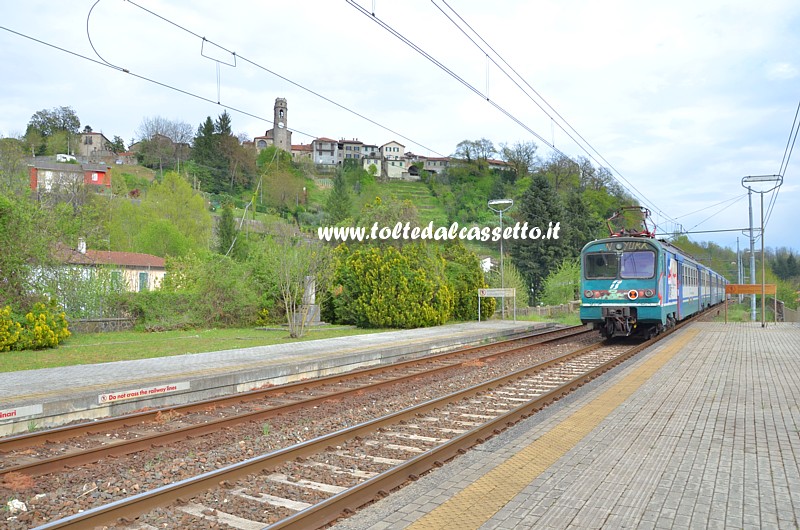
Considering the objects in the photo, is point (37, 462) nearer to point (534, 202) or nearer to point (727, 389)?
point (727, 389)

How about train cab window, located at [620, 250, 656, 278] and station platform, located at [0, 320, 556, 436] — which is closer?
station platform, located at [0, 320, 556, 436]

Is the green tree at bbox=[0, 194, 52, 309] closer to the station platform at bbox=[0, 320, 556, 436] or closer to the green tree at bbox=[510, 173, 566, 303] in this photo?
the station platform at bbox=[0, 320, 556, 436]

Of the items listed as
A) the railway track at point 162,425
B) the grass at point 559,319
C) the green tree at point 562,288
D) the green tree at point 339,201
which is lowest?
the railway track at point 162,425

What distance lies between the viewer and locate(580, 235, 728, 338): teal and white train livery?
66.0 ft

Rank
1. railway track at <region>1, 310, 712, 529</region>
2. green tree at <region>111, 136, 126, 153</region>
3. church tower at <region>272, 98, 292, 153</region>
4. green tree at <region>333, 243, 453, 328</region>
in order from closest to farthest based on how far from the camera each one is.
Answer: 1. railway track at <region>1, 310, 712, 529</region>
2. green tree at <region>333, 243, 453, 328</region>
3. green tree at <region>111, 136, 126, 153</region>
4. church tower at <region>272, 98, 292, 153</region>

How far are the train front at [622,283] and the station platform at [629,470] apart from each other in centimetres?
895

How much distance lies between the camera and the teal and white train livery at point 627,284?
20.1m

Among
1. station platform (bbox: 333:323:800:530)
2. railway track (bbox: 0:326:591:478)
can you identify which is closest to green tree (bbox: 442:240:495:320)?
railway track (bbox: 0:326:591:478)

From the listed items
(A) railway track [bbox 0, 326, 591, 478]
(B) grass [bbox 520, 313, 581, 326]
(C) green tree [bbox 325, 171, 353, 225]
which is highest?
(C) green tree [bbox 325, 171, 353, 225]

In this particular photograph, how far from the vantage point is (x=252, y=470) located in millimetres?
6566

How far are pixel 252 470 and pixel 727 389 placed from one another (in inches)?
344

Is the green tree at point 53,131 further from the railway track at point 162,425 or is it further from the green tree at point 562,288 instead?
the railway track at point 162,425

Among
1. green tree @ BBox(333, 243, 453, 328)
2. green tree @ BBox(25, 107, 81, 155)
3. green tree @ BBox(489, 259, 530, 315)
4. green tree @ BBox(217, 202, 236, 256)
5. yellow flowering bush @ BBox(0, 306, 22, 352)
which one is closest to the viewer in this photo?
yellow flowering bush @ BBox(0, 306, 22, 352)

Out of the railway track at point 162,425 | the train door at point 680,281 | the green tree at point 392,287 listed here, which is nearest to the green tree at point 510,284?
the green tree at point 392,287
